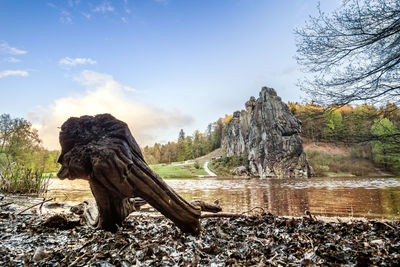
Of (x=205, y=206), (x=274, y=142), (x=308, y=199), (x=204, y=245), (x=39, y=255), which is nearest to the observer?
(x=39, y=255)

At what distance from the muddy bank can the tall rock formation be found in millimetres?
39031

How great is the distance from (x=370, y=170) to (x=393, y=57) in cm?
4013

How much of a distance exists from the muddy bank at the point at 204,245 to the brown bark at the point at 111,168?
37cm

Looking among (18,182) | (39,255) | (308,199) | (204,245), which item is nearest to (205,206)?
(204,245)

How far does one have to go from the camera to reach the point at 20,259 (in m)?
2.09

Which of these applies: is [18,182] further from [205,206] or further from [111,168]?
[111,168]

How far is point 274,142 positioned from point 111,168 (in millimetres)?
43423

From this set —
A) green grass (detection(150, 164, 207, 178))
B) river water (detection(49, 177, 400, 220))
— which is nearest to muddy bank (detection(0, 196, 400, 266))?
river water (detection(49, 177, 400, 220))

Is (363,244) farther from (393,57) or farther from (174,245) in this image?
(393,57)

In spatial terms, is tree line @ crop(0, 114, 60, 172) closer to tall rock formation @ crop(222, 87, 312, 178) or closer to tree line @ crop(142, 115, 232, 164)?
tall rock formation @ crop(222, 87, 312, 178)

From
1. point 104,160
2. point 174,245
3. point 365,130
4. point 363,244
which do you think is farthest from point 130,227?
point 365,130

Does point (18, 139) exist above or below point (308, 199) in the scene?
above

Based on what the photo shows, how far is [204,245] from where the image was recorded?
2473mm

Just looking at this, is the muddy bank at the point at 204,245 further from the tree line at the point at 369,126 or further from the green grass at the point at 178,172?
the green grass at the point at 178,172
